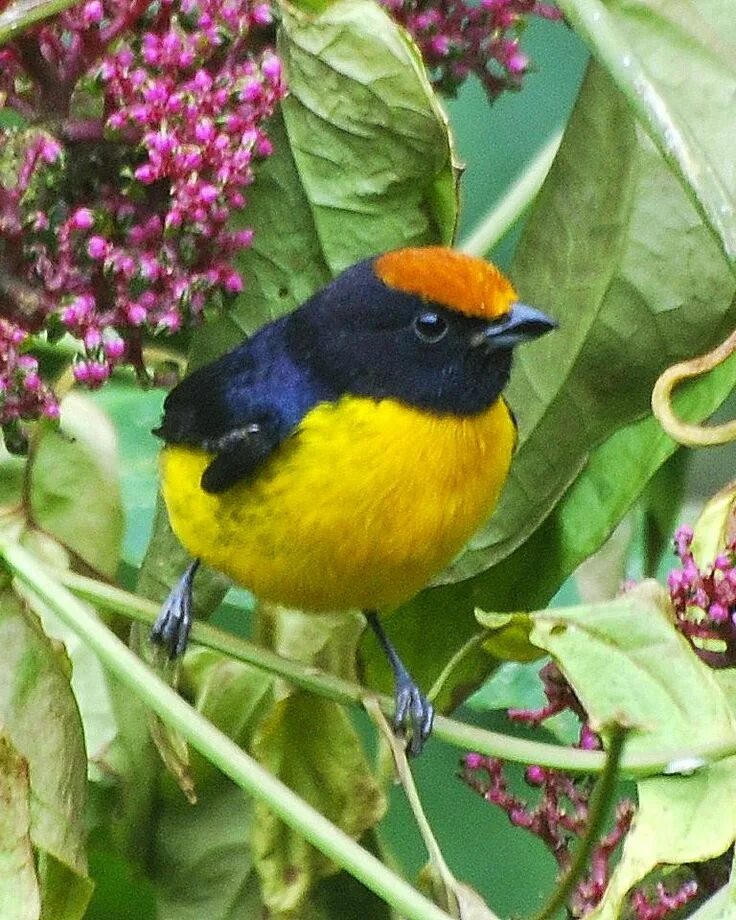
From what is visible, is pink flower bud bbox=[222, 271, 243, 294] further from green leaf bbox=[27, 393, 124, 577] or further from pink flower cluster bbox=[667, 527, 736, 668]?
pink flower cluster bbox=[667, 527, 736, 668]

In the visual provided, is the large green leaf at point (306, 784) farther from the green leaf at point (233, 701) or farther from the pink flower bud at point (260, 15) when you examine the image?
the pink flower bud at point (260, 15)

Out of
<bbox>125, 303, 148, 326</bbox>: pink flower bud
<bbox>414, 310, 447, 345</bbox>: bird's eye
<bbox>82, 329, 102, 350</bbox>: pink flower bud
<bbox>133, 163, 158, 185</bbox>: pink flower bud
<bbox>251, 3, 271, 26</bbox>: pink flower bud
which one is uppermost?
<bbox>251, 3, 271, 26</bbox>: pink flower bud

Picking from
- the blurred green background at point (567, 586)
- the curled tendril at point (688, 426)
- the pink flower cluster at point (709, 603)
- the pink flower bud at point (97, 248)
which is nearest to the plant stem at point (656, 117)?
the curled tendril at point (688, 426)

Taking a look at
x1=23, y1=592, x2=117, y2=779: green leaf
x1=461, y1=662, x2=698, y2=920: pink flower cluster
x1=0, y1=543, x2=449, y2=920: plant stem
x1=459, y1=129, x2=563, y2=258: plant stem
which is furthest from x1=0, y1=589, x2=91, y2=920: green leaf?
x1=459, y1=129, x2=563, y2=258: plant stem

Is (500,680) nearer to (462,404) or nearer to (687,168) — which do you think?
(462,404)

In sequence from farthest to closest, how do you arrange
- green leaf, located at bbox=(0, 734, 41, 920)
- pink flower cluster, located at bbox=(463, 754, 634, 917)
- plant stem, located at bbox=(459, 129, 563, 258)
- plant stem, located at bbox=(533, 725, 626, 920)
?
1. plant stem, located at bbox=(459, 129, 563, 258)
2. pink flower cluster, located at bbox=(463, 754, 634, 917)
3. green leaf, located at bbox=(0, 734, 41, 920)
4. plant stem, located at bbox=(533, 725, 626, 920)

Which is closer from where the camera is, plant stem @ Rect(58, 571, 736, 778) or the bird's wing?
plant stem @ Rect(58, 571, 736, 778)

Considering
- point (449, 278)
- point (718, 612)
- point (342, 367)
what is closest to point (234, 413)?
point (342, 367)

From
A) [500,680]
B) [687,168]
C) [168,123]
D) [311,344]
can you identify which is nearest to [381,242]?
[311,344]
